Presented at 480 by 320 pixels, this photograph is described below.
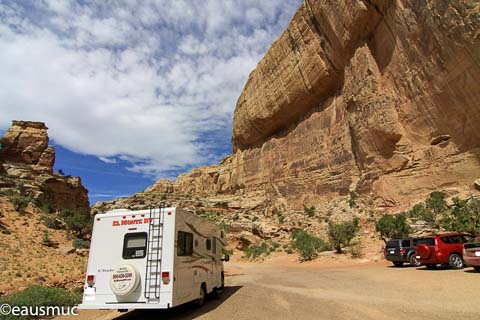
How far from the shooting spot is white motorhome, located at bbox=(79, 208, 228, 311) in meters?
8.80

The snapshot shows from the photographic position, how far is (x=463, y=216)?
75.7 ft

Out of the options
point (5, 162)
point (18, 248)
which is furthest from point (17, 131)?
point (18, 248)

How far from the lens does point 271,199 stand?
58406mm

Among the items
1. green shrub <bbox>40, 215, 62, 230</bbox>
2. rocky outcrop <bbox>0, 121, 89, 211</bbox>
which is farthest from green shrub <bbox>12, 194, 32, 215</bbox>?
rocky outcrop <bbox>0, 121, 89, 211</bbox>

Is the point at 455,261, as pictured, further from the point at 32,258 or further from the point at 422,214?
the point at 32,258

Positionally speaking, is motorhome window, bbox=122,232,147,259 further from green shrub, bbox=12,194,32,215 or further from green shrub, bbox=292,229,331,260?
green shrub, bbox=12,194,32,215

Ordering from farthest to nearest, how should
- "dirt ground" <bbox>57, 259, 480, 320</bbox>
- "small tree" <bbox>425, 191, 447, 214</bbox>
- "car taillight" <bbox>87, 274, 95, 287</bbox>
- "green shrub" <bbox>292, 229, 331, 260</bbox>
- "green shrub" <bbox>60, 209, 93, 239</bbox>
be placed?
"green shrub" <bbox>60, 209, 93, 239</bbox>
"green shrub" <bbox>292, 229, 331, 260</bbox>
"small tree" <bbox>425, 191, 447, 214</bbox>
"car taillight" <bbox>87, 274, 95, 287</bbox>
"dirt ground" <bbox>57, 259, 480, 320</bbox>

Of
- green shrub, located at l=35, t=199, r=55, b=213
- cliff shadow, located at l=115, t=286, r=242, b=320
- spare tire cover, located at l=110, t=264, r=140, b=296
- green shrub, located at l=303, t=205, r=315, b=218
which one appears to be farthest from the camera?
green shrub, located at l=303, t=205, r=315, b=218

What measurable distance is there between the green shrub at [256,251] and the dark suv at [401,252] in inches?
650

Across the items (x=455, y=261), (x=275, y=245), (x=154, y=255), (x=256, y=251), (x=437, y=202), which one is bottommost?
(x=455, y=261)

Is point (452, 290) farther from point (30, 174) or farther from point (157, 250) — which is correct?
point (30, 174)

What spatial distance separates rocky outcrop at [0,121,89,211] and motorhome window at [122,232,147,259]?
112ft

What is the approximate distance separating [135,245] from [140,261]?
47 cm

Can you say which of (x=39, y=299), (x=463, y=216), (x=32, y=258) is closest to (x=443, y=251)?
(x=463, y=216)
